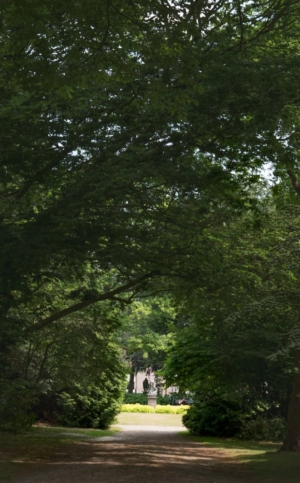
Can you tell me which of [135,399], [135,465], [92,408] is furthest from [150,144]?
[135,399]

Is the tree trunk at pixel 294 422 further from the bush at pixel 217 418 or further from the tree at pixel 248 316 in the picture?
the bush at pixel 217 418

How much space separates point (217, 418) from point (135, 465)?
11.9 m

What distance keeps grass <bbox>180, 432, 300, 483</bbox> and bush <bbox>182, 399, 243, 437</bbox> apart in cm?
204

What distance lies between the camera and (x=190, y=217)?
16.7m

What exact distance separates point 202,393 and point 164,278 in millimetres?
10728

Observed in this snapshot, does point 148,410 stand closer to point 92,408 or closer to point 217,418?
point 92,408

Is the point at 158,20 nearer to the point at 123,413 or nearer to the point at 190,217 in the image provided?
the point at 190,217

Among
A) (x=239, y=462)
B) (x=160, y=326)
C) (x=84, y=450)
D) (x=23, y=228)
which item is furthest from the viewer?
(x=160, y=326)

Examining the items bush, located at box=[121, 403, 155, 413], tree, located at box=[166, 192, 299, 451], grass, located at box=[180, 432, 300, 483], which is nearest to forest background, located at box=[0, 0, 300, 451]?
tree, located at box=[166, 192, 299, 451]

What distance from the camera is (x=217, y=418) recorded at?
93.7 ft

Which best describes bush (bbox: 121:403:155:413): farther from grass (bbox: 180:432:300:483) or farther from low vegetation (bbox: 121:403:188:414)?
grass (bbox: 180:432:300:483)

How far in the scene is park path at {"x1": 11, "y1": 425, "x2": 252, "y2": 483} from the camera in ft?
47.4

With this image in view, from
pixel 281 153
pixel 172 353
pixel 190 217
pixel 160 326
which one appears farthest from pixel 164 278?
pixel 160 326

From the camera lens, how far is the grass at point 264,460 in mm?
15427
